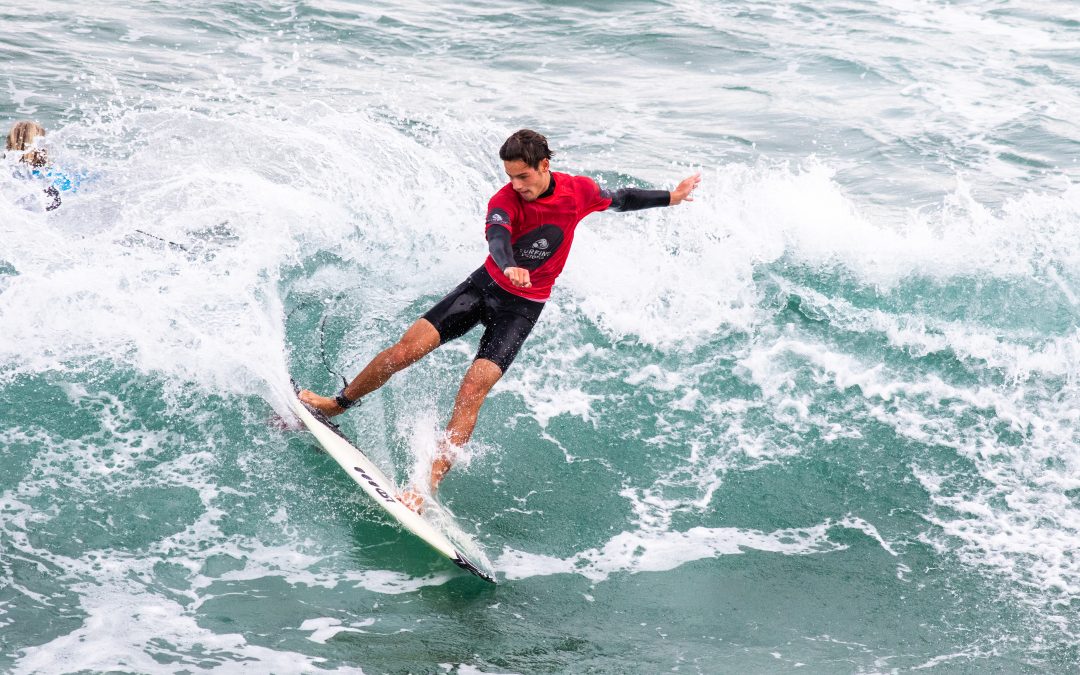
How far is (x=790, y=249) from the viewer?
28.9ft

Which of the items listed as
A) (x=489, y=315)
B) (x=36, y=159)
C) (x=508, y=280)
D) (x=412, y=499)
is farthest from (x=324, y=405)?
(x=36, y=159)

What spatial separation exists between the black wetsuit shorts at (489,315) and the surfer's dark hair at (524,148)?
874 millimetres

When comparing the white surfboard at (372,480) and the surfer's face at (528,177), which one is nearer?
the white surfboard at (372,480)

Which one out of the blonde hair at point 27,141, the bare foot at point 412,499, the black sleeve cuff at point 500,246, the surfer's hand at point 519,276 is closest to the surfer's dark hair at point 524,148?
the black sleeve cuff at point 500,246

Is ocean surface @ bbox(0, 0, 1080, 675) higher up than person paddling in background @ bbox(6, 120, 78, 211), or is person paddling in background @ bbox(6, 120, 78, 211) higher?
person paddling in background @ bbox(6, 120, 78, 211)

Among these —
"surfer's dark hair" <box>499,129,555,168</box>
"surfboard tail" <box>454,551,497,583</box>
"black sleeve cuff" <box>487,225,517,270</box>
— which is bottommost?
"surfboard tail" <box>454,551,497,583</box>

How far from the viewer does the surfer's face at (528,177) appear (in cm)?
543

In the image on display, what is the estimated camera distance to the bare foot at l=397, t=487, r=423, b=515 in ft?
18.3

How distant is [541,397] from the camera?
23.4 ft

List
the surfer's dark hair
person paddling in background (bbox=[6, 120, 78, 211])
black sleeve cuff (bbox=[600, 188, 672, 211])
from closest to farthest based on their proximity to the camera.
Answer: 1. the surfer's dark hair
2. black sleeve cuff (bbox=[600, 188, 672, 211])
3. person paddling in background (bbox=[6, 120, 78, 211])

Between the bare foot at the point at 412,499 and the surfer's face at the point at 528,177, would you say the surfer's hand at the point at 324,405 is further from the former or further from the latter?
the surfer's face at the point at 528,177

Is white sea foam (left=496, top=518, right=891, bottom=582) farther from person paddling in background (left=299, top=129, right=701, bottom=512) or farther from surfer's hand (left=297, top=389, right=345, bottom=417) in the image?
surfer's hand (left=297, top=389, right=345, bottom=417)

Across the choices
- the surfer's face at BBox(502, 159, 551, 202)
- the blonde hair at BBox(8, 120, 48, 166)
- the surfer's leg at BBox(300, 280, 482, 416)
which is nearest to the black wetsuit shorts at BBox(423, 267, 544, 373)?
the surfer's leg at BBox(300, 280, 482, 416)

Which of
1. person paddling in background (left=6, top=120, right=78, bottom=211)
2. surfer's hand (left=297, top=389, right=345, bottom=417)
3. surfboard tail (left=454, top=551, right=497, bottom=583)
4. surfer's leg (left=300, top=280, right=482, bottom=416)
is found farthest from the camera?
person paddling in background (left=6, top=120, right=78, bottom=211)
